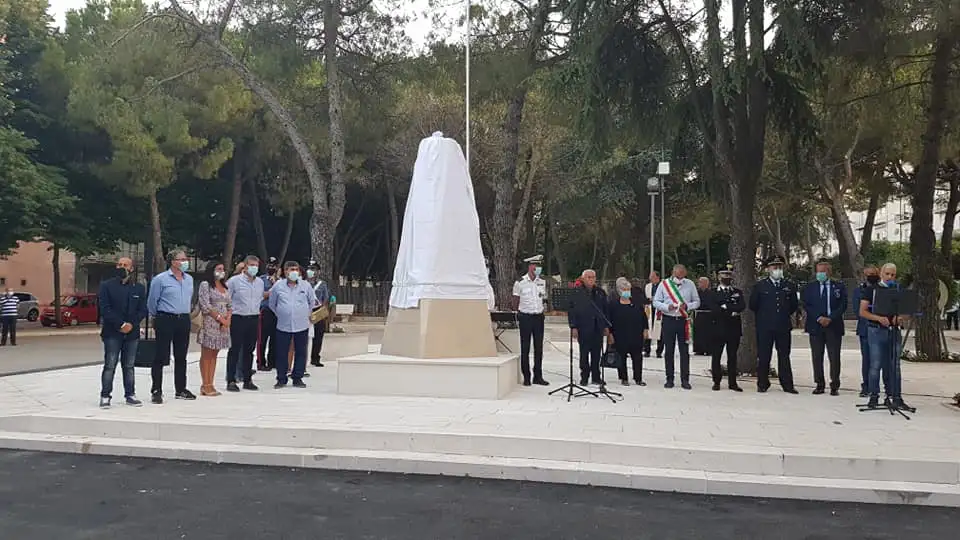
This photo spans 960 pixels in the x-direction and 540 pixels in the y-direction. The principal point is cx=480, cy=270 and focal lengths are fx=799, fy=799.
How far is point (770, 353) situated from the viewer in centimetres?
1072

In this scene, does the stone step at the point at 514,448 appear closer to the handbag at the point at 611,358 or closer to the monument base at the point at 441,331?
the monument base at the point at 441,331

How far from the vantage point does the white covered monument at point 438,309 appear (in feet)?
32.3

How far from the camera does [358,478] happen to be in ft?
21.6

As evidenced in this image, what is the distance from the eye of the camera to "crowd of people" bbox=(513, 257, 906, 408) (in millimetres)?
9875

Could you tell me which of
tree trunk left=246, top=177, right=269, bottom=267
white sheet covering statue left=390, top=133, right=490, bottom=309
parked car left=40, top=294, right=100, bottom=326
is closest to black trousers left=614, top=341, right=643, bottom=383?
white sheet covering statue left=390, top=133, right=490, bottom=309

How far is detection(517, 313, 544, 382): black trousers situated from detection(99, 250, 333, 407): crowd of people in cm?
306

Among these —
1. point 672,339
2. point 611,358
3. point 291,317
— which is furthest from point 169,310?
point 672,339

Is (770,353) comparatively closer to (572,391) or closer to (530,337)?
(572,391)

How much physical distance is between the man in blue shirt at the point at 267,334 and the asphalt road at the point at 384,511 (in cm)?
539

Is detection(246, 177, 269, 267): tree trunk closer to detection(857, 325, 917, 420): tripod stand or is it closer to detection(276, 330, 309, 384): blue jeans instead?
detection(276, 330, 309, 384): blue jeans

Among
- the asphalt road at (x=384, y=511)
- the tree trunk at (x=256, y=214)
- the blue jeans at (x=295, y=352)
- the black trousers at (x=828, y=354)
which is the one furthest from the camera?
the tree trunk at (x=256, y=214)

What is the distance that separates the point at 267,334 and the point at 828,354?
8.28 m

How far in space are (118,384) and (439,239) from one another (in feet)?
16.5

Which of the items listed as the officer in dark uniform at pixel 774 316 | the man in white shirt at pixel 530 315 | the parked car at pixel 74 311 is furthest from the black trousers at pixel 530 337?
the parked car at pixel 74 311
